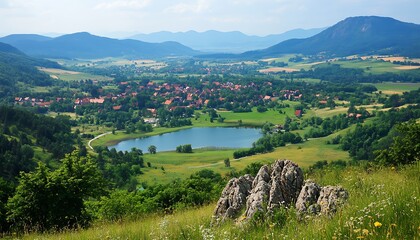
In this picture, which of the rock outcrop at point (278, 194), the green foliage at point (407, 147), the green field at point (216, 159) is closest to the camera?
the rock outcrop at point (278, 194)

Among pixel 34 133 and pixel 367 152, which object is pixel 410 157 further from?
pixel 34 133

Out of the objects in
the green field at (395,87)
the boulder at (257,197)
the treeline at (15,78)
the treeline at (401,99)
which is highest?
the boulder at (257,197)

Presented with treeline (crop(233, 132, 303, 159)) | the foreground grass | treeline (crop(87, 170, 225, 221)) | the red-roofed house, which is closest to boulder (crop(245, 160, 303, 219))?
the foreground grass

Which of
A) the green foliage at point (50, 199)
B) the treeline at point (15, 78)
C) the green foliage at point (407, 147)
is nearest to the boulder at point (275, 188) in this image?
the green foliage at point (50, 199)

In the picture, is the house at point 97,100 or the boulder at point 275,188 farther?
the house at point 97,100

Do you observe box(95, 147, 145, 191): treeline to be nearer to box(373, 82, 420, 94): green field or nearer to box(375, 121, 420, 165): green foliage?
box(375, 121, 420, 165): green foliage

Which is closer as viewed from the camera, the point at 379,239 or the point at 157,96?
the point at 379,239

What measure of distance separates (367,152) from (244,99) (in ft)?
276

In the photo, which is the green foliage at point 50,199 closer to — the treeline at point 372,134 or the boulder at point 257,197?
the boulder at point 257,197

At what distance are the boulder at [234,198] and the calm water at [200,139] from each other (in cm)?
7607

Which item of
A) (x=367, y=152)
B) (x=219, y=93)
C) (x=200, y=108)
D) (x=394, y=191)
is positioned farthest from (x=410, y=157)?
(x=219, y=93)

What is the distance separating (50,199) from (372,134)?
7643 cm

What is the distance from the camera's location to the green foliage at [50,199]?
1187 cm

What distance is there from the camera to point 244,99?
148 metres
